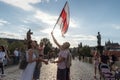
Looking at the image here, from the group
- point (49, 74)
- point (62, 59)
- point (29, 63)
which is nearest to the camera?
point (29, 63)

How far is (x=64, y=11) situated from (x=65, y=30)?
778 millimetres

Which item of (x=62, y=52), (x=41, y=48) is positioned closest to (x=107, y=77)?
(x=41, y=48)

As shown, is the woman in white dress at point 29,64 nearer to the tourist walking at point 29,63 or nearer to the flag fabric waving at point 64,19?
the tourist walking at point 29,63

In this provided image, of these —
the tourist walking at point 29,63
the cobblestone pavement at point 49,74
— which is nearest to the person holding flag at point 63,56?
the tourist walking at point 29,63

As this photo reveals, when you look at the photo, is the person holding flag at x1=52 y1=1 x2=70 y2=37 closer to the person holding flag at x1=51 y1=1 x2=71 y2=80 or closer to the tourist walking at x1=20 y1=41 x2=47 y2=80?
the person holding flag at x1=51 y1=1 x2=71 y2=80

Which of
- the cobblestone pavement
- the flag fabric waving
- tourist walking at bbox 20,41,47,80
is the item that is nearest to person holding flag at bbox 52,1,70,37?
the flag fabric waving

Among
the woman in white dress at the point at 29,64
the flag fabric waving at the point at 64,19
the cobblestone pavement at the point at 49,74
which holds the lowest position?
the cobblestone pavement at the point at 49,74

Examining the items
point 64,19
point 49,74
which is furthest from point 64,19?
point 49,74

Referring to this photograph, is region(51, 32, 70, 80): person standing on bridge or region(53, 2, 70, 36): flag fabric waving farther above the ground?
region(53, 2, 70, 36): flag fabric waving

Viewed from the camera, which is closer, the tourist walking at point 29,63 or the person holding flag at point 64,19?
the tourist walking at point 29,63

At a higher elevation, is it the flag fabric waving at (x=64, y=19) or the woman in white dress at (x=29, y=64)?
the flag fabric waving at (x=64, y=19)

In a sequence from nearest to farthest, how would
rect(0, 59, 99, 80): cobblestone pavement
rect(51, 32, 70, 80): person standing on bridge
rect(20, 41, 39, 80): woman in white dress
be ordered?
rect(20, 41, 39, 80): woman in white dress
rect(51, 32, 70, 80): person standing on bridge
rect(0, 59, 99, 80): cobblestone pavement

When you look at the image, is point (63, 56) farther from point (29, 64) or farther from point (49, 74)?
point (49, 74)

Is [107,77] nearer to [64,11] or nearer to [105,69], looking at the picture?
[105,69]
